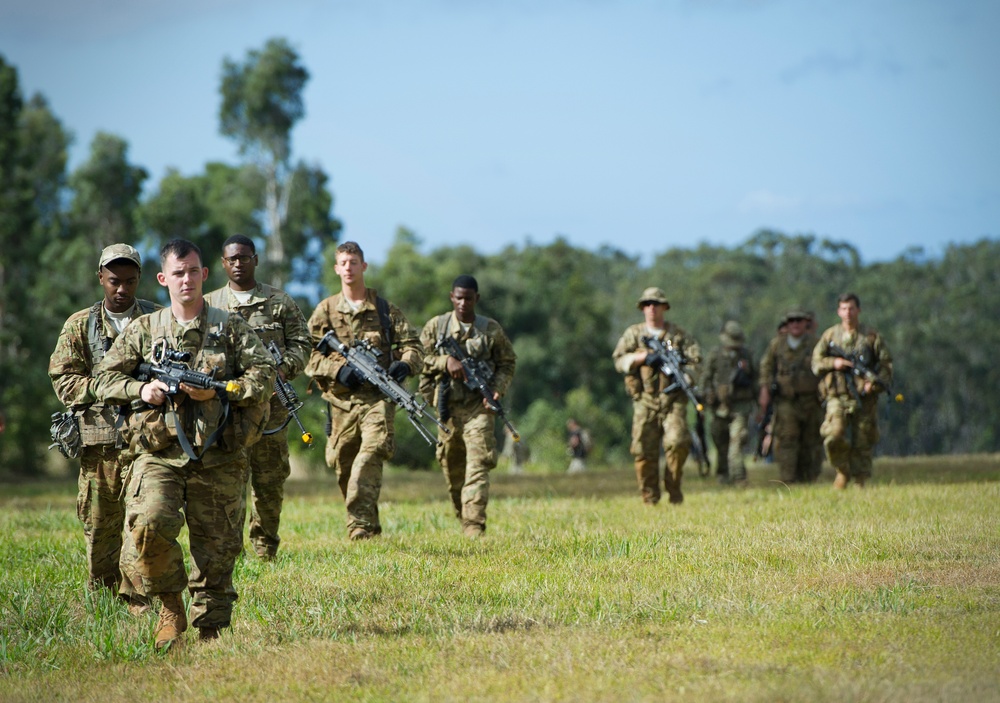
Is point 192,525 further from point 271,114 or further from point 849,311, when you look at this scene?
point 271,114

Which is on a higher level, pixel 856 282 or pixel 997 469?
pixel 856 282

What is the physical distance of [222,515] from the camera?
675 cm

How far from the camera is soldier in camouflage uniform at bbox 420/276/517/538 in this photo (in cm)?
1150

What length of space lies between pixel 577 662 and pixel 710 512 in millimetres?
6809

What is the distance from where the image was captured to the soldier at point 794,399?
1775 centimetres

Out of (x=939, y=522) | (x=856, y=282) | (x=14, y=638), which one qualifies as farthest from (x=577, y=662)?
(x=856, y=282)

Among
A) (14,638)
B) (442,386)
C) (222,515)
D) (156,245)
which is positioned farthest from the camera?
(156,245)

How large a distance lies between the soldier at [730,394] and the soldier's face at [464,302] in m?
7.49

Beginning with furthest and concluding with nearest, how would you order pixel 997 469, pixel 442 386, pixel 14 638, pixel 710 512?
pixel 997 469 < pixel 710 512 < pixel 442 386 < pixel 14 638

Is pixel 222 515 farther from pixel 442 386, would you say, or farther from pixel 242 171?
pixel 242 171

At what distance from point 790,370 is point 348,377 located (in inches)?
353

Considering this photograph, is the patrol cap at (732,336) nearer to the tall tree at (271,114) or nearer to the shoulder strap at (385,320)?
the shoulder strap at (385,320)

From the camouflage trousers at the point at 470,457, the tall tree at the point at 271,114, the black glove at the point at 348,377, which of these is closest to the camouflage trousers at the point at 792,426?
the camouflage trousers at the point at 470,457

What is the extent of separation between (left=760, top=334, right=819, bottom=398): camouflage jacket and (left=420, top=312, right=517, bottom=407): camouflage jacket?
22.3 ft
